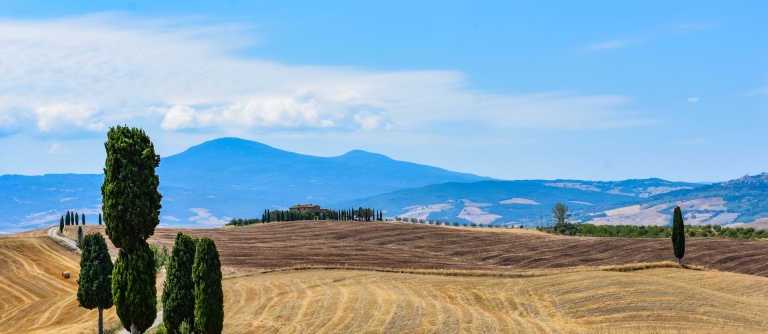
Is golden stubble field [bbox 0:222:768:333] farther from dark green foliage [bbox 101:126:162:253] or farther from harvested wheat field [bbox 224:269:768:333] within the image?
dark green foliage [bbox 101:126:162:253]

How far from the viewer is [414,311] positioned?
56406mm

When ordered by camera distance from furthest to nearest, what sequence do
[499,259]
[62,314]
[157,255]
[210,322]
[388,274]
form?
[499,259] < [157,255] < [388,274] < [62,314] < [210,322]

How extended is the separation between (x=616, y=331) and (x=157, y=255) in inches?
2296

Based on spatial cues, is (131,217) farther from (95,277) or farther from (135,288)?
(95,277)

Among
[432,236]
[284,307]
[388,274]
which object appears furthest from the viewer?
[432,236]

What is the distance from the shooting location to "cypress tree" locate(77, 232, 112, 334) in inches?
2584

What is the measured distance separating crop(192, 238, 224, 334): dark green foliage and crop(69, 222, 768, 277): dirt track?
4376 centimetres

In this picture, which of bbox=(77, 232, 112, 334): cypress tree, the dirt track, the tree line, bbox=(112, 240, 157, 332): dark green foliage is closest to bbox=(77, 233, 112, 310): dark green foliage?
bbox=(77, 232, 112, 334): cypress tree

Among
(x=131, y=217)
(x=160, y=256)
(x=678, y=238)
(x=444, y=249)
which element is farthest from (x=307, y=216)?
(x=131, y=217)

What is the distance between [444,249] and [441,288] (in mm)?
50776

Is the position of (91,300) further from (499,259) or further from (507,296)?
(499,259)

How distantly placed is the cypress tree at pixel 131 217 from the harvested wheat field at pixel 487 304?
7725 mm

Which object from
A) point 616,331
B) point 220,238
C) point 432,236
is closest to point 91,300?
point 616,331

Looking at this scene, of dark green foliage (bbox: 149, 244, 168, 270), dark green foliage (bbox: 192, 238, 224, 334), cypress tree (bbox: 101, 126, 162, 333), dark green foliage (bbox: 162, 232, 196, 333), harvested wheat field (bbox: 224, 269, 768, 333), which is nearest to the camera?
dark green foliage (bbox: 192, 238, 224, 334)
